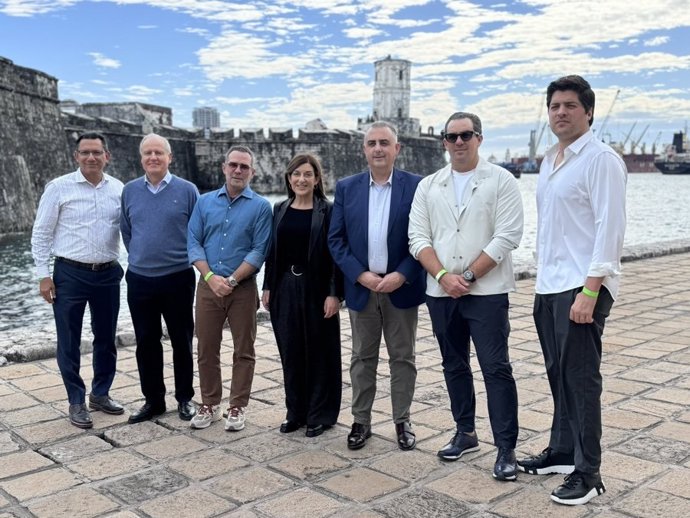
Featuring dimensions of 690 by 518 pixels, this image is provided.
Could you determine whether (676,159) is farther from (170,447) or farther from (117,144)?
(170,447)

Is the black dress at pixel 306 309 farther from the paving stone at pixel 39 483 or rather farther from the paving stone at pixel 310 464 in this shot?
the paving stone at pixel 39 483

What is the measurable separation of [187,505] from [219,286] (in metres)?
1.30

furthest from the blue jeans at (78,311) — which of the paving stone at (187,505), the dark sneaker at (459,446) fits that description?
the dark sneaker at (459,446)

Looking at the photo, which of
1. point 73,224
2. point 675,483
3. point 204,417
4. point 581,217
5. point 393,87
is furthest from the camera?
point 393,87

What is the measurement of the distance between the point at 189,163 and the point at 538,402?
33.9m

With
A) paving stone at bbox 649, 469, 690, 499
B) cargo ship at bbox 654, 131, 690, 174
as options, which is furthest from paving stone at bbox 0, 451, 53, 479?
cargo ship at bbox 654, 131, 690, 174

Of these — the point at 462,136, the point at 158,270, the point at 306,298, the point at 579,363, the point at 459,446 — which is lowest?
the point at 459,446

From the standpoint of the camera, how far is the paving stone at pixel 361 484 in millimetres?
3180

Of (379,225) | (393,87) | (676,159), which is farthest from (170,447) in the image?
(676,159)

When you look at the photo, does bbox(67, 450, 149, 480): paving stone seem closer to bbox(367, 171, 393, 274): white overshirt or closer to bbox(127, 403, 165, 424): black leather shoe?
bbox(127, 403, 165, 424): black leather shoe

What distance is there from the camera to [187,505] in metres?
3.09

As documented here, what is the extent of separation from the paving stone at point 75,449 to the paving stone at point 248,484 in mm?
845

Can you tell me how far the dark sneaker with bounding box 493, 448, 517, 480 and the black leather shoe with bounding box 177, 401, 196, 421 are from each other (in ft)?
6.41

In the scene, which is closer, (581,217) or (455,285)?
(581,217)
